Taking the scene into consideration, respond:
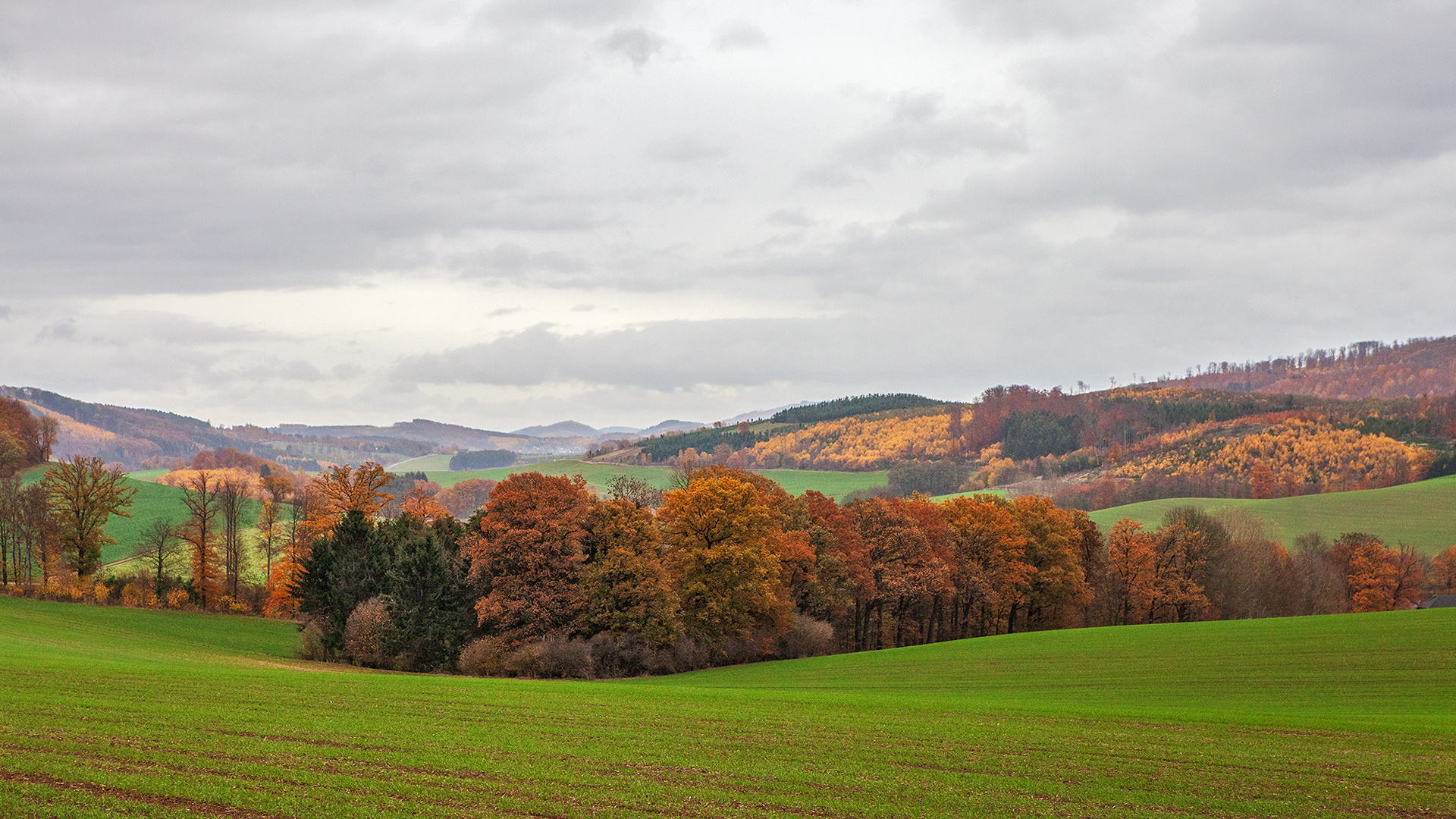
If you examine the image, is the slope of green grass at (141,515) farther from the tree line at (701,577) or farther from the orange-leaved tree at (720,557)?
the orange-leaved tree at (720,557)

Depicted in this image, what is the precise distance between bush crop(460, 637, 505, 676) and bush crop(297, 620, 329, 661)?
36.8 feet

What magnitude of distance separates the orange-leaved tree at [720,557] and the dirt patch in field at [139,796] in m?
41.1

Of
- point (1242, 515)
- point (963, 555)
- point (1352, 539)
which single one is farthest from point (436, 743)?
point (1242, 515)

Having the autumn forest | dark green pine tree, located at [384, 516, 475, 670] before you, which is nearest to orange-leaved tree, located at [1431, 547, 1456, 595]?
the autumn forest

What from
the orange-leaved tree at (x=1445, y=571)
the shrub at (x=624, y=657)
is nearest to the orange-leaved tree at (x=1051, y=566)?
the shrub at (x=624, y=657)

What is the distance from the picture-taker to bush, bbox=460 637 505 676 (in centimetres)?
5075

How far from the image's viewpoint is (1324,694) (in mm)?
36344

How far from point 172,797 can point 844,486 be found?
175m

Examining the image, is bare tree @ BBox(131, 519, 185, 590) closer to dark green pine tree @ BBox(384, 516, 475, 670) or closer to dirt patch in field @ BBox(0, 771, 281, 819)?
dark green pine tree @ BBox(384, 516, 475, 670)

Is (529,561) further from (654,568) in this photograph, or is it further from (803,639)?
(803,639)

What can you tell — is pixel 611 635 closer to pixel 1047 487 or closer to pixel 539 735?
pixel 539 735

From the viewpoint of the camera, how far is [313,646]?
5622 centimetres

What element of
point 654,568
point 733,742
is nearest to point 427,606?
point 654,568

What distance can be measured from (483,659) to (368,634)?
808cm
